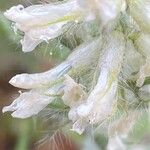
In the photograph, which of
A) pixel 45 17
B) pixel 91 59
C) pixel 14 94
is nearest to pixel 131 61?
pixel 91 59

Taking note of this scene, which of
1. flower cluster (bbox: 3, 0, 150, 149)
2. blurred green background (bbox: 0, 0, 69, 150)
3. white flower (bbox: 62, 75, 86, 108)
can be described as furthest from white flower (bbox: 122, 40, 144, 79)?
blurred green background (bbox: 0, 0, 69, 150)

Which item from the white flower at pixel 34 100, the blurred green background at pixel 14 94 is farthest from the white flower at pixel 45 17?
the blurred green background at pixel 14 94

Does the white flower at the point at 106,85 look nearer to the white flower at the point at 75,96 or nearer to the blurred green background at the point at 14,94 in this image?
the white flower at the point at 75,96

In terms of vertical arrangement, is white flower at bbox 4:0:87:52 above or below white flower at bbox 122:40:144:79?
above

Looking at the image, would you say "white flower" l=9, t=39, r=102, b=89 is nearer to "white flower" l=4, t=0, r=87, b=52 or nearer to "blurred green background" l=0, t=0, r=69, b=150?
"white flower" l=4, t=0, r=87, b=52

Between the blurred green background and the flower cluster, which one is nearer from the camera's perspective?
the flower cluster

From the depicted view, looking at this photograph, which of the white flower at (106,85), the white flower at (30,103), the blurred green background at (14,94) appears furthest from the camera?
the blurred green background at (14,94)

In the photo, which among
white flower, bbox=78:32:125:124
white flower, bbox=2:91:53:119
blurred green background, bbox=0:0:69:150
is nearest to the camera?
white flower, bbox=78:32:125:124

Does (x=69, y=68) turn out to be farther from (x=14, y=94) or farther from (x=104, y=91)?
(x=14, y=94)

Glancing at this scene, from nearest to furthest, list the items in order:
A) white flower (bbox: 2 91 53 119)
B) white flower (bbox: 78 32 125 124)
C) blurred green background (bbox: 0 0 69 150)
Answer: white flower (bbox: 78 32 125 124) → white flower (bbox: 2 91 53 119) → blurred green background (bbox: 0 0 69 150)
